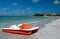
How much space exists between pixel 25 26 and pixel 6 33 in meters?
0.66

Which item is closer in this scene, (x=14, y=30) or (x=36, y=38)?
(x=36, y=38)

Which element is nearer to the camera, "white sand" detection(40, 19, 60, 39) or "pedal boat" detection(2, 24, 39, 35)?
"white sand" detection(40, 19, 60, 39)

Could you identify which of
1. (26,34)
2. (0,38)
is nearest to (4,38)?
(0,38)

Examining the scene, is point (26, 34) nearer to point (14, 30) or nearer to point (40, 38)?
point (14, 30)

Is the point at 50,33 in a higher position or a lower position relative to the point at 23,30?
lower

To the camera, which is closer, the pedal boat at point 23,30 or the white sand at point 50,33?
the white sand at point 50,33

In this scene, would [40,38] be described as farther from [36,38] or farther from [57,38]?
[57,38]

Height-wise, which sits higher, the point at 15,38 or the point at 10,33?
the point at 10,33

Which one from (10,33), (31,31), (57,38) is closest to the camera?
(57,38)

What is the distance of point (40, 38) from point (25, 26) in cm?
87

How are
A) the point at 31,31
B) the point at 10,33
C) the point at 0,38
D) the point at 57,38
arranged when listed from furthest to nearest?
the point at 10,33, the point at 31,31, the point at 0,38, the point at 57,38

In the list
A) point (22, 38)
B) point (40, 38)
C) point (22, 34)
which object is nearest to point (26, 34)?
point (22, 34)

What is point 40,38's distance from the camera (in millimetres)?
3863

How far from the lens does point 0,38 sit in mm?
4031
